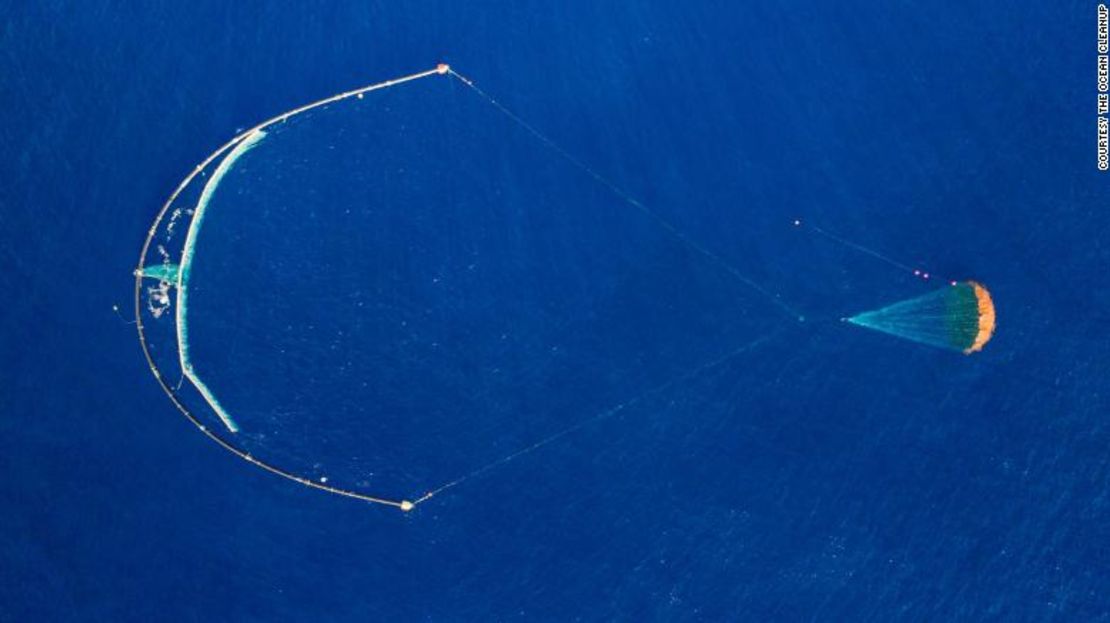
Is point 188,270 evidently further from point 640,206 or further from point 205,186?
point 640,206

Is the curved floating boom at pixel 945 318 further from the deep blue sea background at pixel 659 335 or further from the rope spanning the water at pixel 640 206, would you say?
the rope spanning the water at pixel 640 206

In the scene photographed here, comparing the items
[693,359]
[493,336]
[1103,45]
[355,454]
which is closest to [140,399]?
[355,454]

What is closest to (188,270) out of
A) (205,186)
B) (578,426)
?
(205,186)

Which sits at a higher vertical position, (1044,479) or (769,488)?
(769,488)

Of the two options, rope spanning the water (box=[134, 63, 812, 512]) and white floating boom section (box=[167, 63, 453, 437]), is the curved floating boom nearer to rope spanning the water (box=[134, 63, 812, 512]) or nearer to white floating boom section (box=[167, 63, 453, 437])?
rope spanning the water (box=[134, 63, 812, 512])

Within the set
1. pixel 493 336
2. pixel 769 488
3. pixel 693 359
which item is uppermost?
pixel 493 336

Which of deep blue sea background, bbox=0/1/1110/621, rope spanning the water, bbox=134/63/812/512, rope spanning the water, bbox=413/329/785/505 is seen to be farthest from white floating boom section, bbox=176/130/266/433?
rope spanning the water, bbox=413/329/785/505

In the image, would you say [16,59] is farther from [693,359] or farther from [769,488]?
→ [769,488]
